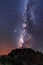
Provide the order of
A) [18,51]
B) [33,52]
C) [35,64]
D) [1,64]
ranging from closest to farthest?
[1,64] → [35,64] → [33,52] → [18,51]

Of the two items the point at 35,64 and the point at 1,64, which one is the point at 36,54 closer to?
the point at 35,64

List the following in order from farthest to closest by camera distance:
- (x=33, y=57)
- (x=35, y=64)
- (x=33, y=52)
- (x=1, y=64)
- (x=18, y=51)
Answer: (x=18, y=51), (x=33, y=52), (x=33, y=57), (x=35, y=64), (x=1, y=64)

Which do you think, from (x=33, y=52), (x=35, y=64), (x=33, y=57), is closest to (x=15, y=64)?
(x=35, y=64)

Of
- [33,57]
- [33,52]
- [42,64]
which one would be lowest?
[42,64]

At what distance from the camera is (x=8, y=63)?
320 feet

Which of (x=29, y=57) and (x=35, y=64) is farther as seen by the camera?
(x=29, y=57)

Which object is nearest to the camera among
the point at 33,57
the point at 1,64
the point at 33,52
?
the point at 1,64

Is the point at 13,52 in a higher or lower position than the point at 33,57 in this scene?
higher

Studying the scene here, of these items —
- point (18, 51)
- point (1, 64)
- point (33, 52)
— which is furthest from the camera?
point (18, 51)

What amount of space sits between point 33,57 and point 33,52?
12.9m

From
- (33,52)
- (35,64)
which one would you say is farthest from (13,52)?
(35,64)

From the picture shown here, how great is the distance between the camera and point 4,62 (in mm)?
100938

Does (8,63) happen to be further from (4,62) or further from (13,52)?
(13,52)

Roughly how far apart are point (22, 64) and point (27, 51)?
45.2 metres
